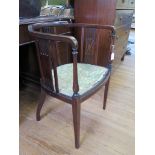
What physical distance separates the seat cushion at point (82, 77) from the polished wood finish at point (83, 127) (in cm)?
38

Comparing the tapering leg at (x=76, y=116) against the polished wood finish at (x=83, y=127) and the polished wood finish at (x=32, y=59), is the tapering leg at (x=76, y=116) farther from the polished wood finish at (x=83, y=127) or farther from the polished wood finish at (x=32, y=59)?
the polished wood finish at (x=32, y=59)

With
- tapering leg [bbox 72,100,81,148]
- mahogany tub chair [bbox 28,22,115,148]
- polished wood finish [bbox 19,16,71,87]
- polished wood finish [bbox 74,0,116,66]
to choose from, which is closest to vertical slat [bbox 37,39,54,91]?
mahogany tub chair [bbox 28,22,115,148]

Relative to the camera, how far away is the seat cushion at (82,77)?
1223 mm

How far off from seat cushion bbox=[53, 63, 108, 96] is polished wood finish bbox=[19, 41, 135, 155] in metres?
0.38

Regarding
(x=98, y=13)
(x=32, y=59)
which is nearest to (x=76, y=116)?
(x=32, y=59)

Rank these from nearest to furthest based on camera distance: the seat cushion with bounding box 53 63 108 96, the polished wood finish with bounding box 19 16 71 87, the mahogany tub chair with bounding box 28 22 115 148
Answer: the mahogany tub chair with bounding box 28 22 115 148, the seat cushion with bounding box 53 63 108 96, the polished wood finish with bounding box 19 16 71 87

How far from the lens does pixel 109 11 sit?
1.85 metres

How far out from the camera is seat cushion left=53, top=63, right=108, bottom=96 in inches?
48.1

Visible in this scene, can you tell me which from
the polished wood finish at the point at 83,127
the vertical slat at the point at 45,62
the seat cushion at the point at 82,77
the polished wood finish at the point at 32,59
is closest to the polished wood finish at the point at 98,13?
the polished wood finish at the point at 32,59

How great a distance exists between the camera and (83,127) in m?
1.47

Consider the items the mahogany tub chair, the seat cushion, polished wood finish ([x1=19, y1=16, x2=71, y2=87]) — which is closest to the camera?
the mahogany tub chair

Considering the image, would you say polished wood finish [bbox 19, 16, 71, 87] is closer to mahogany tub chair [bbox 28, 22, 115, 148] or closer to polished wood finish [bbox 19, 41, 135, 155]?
polished wood finish [bbox 19, 41, 135, 155]
